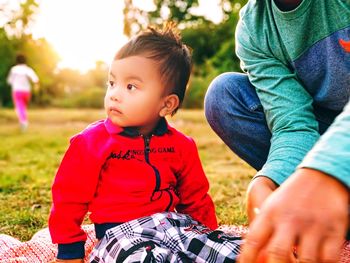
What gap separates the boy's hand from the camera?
1065mm

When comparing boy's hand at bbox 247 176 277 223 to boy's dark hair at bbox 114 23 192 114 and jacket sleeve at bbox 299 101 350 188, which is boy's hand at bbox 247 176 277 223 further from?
boy's dark hair at bbox 114 23 192 114

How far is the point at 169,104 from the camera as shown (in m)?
2.02

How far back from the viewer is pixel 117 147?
6.19 ft

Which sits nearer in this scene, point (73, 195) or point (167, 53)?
point (73, 195)

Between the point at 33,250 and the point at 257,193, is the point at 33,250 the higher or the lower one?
the lower one

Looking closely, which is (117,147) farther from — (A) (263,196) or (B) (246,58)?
(A) (263,196)

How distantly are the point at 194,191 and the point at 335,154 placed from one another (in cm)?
137

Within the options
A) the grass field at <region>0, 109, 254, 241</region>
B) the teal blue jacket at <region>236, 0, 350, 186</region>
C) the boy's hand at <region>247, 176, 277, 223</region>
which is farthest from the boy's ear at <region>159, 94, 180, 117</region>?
the grass field at <region>0, 109, 254, 241</region>

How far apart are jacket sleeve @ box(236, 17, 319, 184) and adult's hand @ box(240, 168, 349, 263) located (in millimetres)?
632

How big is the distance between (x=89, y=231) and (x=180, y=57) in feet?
2.86

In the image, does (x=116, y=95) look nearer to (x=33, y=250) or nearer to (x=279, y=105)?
(x=279, y=105)

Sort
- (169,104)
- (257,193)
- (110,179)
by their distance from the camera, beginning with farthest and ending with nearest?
(169,104) → (110,179) → (257,193)

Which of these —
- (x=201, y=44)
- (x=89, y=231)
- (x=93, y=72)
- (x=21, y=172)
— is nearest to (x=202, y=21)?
(x=201, y=44)

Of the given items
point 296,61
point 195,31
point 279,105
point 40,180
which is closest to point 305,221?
point 279,105
